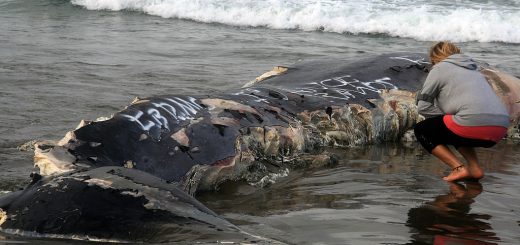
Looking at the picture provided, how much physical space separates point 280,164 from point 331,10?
14.6 metres

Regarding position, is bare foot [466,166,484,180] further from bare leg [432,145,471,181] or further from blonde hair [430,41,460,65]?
blonde hair [430,41,460,65]

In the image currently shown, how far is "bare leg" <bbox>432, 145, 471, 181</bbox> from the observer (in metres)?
6.77

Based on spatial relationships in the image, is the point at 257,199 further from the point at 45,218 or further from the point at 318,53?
the point at 318,53

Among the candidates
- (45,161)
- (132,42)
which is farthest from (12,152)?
(132,42)

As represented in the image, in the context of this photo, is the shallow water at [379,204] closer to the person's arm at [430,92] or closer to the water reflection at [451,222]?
the water reflection at [451,222]

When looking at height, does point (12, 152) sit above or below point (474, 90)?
below

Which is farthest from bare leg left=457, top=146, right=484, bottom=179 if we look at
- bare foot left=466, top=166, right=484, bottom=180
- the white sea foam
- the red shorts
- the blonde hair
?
the white sea foam

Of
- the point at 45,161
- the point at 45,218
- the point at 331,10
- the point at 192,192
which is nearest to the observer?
the point at 45,218

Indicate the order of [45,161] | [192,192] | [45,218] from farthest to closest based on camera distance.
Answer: [192,192]
[45,161]
[45,218]

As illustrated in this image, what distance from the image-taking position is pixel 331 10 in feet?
69.1

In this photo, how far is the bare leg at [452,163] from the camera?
6766mm

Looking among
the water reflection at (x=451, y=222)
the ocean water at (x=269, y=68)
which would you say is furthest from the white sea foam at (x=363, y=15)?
the water reflection at (x=451, y=222)

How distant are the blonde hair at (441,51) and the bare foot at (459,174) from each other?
103 cm

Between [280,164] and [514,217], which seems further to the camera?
[280,164]
